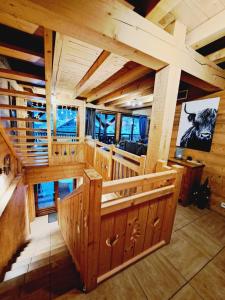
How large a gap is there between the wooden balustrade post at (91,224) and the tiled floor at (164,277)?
176 millimetres

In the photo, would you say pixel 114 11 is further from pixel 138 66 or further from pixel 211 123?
pixel 211 123

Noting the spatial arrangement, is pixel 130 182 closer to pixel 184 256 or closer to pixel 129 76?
pixel 184 256

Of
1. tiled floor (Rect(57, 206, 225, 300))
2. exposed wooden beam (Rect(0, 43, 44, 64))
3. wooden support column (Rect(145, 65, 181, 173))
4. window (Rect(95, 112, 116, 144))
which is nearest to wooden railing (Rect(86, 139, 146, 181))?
wooden support column (Rect(145, 65, 181, 173))

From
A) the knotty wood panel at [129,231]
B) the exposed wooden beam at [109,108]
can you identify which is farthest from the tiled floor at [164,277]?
the exposed wooden beam at [109,108]

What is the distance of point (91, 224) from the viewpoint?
1.03 metres

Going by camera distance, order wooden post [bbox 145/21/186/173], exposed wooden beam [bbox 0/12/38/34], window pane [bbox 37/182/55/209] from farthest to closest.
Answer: window pane [bbox 37/182/55/209] → wooden post [bbox 145/21/186/173] → exposed wooden beam [bbox 0/12/38/34]

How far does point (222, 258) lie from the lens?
5.27ft

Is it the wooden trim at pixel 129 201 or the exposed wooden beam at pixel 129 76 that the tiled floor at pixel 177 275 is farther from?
the exposed wooden beam at pixel 129 76

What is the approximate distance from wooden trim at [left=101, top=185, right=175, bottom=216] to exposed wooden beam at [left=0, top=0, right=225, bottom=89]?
4.48 ft

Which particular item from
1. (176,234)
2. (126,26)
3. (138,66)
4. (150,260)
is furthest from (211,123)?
(150,260)

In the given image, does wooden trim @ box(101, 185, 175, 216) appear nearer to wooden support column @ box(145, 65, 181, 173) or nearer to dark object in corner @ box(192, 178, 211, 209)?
wooden support column @ box(145, 65, 181, 173)

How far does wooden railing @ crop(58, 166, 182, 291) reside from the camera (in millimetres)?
1042

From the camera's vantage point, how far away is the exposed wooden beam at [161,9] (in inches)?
42.7

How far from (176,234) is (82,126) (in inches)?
167
